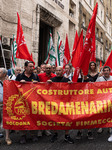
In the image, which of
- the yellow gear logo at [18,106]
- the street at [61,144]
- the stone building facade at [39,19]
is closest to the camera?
the street at [61,144]

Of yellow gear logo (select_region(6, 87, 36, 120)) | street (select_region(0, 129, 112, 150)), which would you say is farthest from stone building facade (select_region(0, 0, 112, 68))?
street (select_region(0, 129, 112, 150))

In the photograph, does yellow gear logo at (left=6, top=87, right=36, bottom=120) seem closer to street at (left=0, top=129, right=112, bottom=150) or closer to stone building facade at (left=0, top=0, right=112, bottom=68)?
street at (left=0, top=129, right=112, bottom=150)

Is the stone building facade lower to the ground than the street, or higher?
higher

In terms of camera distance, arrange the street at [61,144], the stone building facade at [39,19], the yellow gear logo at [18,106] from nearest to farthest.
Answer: the street at [61,144] < the yellow gear logo at [18,106] < the stone building facade at [39,19]

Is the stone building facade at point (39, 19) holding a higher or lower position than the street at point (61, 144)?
higher

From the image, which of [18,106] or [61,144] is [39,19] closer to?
[18,106]

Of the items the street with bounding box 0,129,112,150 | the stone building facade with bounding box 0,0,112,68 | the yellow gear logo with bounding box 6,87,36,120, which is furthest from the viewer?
the stone building facade with bounding box 0,0,112,68

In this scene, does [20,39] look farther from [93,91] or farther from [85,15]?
[85,15]

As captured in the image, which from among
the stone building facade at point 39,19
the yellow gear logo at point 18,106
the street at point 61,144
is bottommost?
the street at point 61,144

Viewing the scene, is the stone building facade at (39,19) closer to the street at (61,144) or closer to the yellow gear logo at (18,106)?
the yellow gear logo at (18,106)

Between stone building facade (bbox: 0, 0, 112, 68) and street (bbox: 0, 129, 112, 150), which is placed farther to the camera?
stone building facade (bbox: 0, 0, 112, 68)

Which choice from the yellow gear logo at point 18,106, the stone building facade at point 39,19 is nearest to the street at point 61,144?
the yellow gear logo at point 18,106

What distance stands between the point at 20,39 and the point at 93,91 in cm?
A: 332

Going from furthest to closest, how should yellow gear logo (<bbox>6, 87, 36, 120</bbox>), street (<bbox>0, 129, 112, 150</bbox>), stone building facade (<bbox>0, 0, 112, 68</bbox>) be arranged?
stone building facade (<bbox>0, 0, 112, 68</bbox>)
yellow gear logo (<bbox>6, 87, 36, 120</bbox>)
street (<bbox>0, 129, 112, 150</bbox>)
